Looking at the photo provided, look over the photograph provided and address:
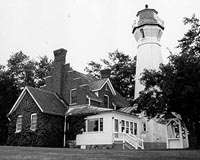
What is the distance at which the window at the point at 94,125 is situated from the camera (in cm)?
2777

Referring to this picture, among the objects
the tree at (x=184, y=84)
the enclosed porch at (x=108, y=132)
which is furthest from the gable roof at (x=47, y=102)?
the tree at (x=184, y=84)

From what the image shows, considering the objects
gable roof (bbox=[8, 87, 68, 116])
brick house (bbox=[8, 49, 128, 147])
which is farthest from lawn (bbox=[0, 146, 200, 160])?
gable roof (bbox=[8, 87, 68, 116])

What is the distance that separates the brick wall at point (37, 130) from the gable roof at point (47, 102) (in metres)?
0.49

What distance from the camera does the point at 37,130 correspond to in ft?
94.1

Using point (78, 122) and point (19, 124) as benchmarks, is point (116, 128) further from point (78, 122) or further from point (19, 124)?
point (19, 124)

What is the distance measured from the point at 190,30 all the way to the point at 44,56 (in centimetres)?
3730

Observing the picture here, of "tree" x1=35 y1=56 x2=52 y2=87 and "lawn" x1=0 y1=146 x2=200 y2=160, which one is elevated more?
"tree" x1=35 y1=56 x2=52 y2=87

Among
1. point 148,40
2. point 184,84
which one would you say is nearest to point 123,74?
point 148,40

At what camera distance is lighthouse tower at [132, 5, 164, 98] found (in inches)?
1403

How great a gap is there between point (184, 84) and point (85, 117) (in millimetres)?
14668

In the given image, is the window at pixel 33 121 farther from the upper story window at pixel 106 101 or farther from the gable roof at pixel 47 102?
the upper story window at pixel 106 101

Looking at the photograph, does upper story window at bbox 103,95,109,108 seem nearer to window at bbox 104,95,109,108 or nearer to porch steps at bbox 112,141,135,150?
window at bbox 104,95,109,108

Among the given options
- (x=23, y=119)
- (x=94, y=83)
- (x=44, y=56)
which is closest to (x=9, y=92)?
(x=23, y=119)

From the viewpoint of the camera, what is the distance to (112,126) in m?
27.0
